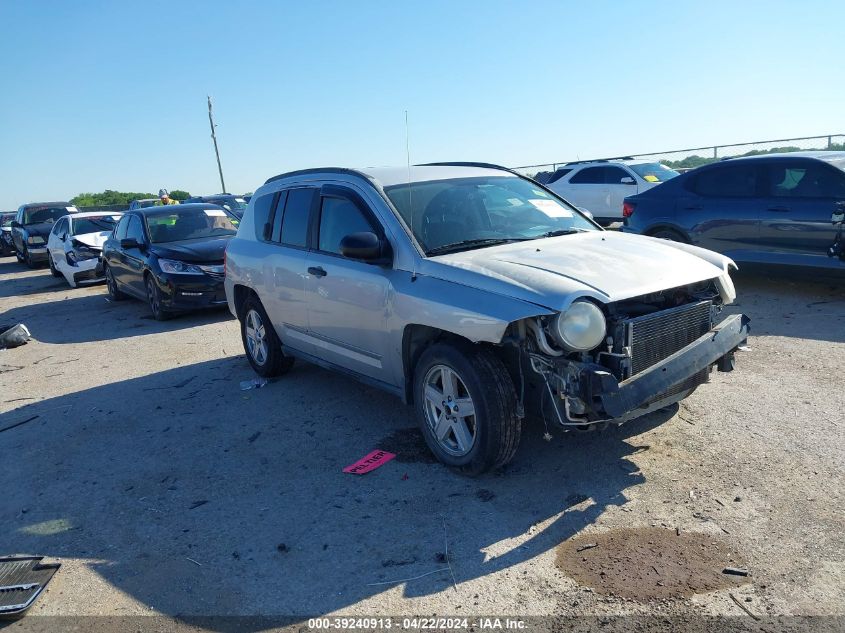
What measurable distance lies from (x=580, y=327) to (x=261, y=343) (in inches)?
156

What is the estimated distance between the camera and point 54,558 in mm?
3658

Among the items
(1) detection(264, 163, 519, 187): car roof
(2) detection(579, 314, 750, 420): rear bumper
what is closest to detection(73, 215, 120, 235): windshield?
(1) detection(264, 163, 519, 187): car roof

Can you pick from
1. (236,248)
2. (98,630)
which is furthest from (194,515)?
(236,248)

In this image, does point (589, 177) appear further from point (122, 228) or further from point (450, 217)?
point (450, 217)

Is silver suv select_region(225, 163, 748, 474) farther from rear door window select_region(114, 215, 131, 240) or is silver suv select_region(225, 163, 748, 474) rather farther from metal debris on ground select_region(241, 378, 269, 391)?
rear door window select_region(114, 215, 131, 240)

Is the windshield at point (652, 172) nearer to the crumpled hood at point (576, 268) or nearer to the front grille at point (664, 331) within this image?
the crumpled hood at point (576, 268)

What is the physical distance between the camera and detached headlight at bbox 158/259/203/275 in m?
9.85

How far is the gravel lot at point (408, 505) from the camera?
121 inches

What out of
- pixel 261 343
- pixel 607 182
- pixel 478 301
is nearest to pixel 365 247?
pixel 478 301

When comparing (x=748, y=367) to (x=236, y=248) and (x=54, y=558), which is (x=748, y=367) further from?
(x=54, y=558)

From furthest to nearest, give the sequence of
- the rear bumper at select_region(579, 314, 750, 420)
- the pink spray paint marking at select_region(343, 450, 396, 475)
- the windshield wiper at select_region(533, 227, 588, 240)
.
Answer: the windshield wiper at select_region(533, 227, 588, 240) < the pink spray paint marking at select_region(343, 450, 396, 475) < the rear bumper at select_region(579, 314, 750, 420)

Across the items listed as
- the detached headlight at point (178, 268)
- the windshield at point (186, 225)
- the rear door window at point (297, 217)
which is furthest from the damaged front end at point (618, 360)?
the windshield at point (186, 225)

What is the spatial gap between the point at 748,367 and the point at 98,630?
527cm

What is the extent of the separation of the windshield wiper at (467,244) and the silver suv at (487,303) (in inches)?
0.5
